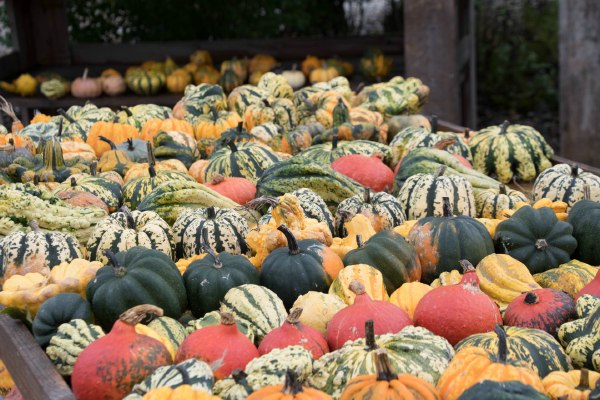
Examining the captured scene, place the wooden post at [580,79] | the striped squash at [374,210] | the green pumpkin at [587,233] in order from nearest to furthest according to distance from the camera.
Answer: the green pumpkin at [587,233] < the striped squash at [374,210] < the wooden post at [580,79]

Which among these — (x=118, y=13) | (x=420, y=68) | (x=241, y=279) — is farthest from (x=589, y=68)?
(x=118, y=13)

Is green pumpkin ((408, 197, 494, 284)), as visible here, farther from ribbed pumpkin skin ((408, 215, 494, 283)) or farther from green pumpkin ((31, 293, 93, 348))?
green pumpkin ((31, 293, 93, 348))

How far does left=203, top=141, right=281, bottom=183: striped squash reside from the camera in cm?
461

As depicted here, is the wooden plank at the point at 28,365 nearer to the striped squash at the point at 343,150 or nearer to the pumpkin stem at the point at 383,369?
the pumpkin stem at the point at 383,369

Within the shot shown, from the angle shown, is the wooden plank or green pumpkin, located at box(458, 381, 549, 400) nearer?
green pumpkin, located at box(458, 381, 549, 400)

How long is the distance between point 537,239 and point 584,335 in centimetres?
86

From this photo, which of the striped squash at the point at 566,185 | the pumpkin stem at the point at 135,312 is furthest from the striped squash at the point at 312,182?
the pumpkin stem at the point at 135,312

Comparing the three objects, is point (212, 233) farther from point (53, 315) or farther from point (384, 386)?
point (384, 386)

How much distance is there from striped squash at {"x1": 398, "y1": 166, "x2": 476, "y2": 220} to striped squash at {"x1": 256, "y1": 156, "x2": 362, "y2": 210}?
255 millimetres

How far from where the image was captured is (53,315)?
2.80 metres

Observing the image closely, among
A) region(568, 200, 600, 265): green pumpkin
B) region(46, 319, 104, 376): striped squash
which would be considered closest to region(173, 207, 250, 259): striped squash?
region(46, 319, 104, 376): striped squash

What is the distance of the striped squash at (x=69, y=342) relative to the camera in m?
2.66

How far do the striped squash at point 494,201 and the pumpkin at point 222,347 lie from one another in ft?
6.08

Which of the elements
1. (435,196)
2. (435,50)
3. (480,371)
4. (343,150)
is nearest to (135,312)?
(480,371)
